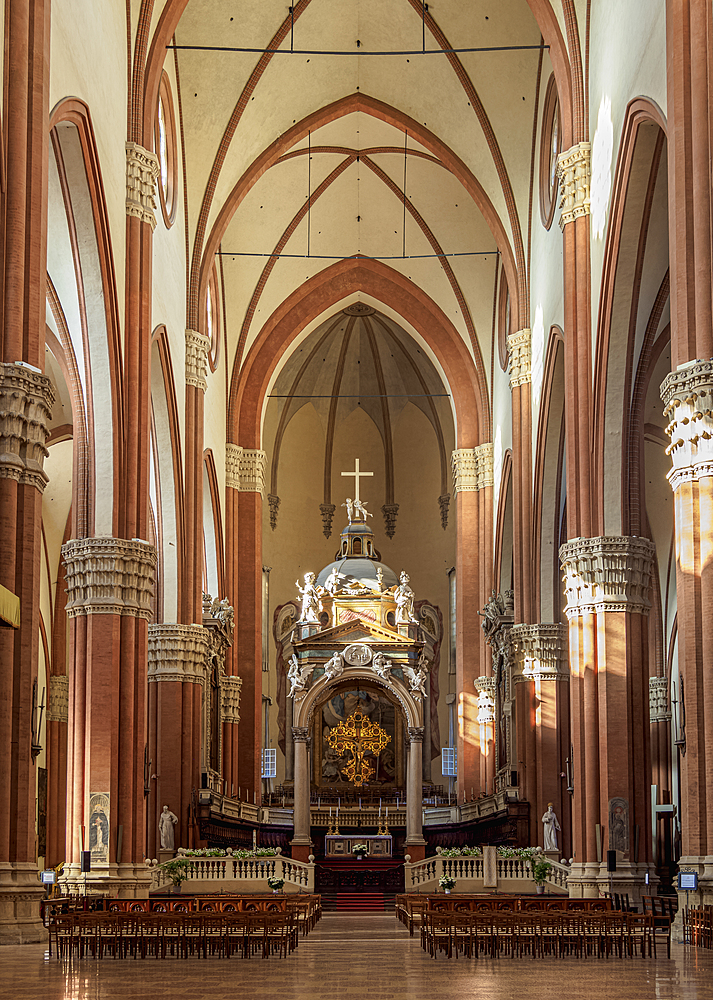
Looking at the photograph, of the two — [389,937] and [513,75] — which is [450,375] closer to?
[513,75]

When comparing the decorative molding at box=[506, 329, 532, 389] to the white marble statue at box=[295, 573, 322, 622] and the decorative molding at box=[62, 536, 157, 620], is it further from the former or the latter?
the decorative molding at box=[62, 536, 157, 620]

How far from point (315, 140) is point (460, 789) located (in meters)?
18.8

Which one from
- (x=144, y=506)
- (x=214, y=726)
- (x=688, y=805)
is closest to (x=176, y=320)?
(x=144, y=506)

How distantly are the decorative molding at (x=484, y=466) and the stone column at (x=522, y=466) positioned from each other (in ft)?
24.8

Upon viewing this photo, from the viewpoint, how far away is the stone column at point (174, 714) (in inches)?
1141

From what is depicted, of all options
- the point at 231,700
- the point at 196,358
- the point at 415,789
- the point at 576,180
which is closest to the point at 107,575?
the point at 196,358

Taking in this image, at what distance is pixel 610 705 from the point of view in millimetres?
20891

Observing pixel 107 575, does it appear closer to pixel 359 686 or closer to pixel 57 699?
pixel 57 699

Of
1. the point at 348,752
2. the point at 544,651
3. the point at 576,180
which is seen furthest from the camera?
the point at 348,752

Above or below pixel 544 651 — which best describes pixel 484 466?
above

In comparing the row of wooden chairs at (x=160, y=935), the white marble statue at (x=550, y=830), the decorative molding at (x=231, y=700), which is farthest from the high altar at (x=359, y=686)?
the row of wooden chairs at (x=160, y=935)

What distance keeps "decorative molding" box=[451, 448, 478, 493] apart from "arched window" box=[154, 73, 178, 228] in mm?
13940

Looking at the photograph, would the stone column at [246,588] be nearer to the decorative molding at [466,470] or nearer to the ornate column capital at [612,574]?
the decorative molding at [466,470]

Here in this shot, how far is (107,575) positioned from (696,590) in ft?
36.1
